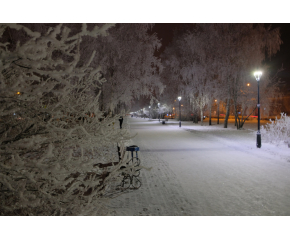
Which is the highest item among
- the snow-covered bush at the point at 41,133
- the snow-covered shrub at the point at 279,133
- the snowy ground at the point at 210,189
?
the snow-covered bush at the point at 41,133

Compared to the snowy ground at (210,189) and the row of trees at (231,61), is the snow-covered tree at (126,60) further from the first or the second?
the row of trees at (231,61)

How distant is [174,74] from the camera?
31.4 m

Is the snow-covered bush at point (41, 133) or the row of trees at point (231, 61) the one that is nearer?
the snow-covered bush at point (41, 133)

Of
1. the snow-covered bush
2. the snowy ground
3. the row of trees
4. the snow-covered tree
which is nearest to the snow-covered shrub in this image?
the snowy ground

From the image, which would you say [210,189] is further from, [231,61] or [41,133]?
[231,61]

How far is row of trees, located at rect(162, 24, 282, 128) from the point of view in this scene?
794 inches

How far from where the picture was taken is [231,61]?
2144 centimetres

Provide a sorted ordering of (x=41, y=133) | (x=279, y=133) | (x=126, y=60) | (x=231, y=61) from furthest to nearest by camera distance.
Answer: (x=231, y=61), (x=126, y=60), (x=279, y=133), (x=41, y=133)

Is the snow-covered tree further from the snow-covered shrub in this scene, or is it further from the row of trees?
the row of trees

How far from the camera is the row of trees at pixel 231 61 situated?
20159 millimetres

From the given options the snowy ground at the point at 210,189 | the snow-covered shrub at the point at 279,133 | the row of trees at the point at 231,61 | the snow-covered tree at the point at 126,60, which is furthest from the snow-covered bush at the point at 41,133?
the row of trees at the point at 231,61

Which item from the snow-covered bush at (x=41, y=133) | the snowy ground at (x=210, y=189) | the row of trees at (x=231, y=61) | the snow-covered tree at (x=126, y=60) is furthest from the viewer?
the row of trees at (x=231, y=61)

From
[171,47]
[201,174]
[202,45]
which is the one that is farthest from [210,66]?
[201,174]

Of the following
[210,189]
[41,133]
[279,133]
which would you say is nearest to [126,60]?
[210,189]
